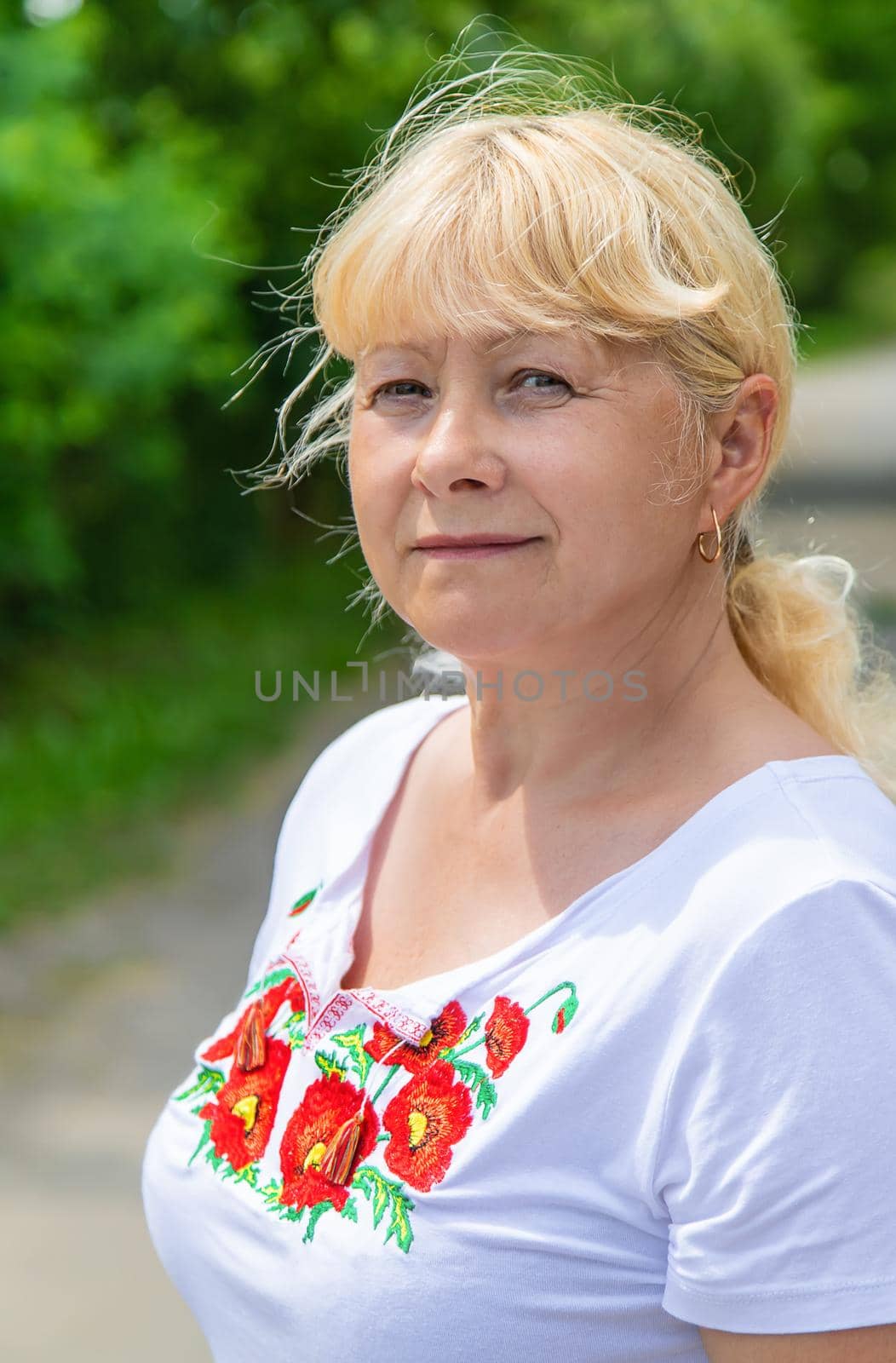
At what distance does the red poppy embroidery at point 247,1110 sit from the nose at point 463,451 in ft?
2.05

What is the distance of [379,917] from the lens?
→ 1.67 metres

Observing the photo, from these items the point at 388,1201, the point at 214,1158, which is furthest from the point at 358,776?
the point at 388,1201

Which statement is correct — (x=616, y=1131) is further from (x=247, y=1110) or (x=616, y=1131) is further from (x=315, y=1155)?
(x=247, y=1110)

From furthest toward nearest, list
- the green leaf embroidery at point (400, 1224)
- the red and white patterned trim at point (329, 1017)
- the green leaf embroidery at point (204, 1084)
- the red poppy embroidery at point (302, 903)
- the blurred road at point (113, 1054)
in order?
the blurred road at point (113, 1054)
the red poppy embroidery at point (302, 903)
the green leaf embroidery at point (204, 1084)
the red and white patterned trim at point (329, 1017)
the green leaf embroidery at point (400, 1224)

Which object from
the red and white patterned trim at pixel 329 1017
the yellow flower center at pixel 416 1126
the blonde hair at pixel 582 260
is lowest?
the yellow flower center at pixel 416 1126

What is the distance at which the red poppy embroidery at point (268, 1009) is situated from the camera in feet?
5.30

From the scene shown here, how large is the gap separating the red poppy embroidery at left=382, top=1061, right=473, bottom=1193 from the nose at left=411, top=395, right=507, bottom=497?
54 cm

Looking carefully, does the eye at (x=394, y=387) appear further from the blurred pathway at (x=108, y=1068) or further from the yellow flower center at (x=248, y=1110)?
the blurred pathway at (x=108, y=1068)

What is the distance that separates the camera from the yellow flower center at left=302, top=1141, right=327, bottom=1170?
143 cm

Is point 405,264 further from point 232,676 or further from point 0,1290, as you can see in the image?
point 232,676

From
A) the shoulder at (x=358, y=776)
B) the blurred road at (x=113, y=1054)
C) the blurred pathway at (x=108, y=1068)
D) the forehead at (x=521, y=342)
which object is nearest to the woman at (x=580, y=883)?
the forehead at (x=521, y=342)

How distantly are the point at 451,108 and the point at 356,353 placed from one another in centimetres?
36

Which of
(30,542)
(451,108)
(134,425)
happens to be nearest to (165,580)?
(134,425)

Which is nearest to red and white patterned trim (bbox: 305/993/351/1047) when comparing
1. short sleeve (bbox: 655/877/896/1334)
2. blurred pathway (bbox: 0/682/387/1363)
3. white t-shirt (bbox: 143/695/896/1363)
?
white t-shirt (bbox: 143/695/896/1363)
